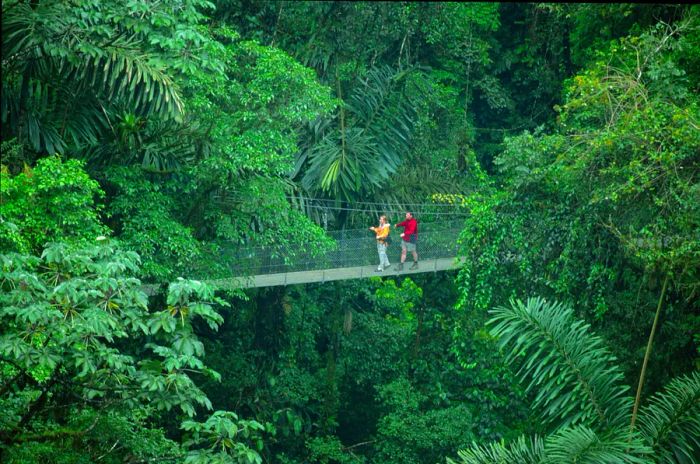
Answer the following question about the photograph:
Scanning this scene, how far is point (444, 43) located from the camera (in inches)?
688

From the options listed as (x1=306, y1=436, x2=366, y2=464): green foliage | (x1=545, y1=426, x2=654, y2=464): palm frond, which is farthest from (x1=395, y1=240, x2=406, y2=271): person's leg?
(x1=545, y1=426, x2=654, y2=464): palm frond

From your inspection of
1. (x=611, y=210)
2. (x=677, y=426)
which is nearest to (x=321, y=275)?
(x=611, y=210)

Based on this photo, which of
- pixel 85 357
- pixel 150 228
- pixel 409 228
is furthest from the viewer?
pixel 409 228

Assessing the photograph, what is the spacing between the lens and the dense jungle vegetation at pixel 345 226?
254 inches

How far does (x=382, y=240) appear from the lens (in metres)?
13.0

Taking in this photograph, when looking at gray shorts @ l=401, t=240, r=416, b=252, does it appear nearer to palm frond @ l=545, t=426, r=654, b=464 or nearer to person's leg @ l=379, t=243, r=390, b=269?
person's leg @ l=379, t=243, r=390, b=269

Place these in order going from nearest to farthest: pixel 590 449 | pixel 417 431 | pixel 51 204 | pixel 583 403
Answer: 1. pixel 590 449
2. pixel 583 403
3. pixel 51 204
4. pixel 417 431

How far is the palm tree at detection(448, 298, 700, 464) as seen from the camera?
19.9 ft

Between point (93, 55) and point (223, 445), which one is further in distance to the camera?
point (93, 55)

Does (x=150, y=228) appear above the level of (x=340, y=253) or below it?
above

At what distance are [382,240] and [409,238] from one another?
0.53 m

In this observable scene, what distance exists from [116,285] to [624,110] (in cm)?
651

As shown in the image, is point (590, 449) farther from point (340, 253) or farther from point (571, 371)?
point (340, 253)

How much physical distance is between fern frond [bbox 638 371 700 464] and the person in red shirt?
23.1 ft
